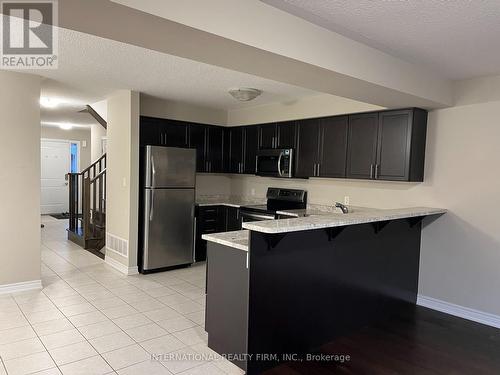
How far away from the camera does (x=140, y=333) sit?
120 inches

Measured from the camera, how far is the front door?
31.4 feet

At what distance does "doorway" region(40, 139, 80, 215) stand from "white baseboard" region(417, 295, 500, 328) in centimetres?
939

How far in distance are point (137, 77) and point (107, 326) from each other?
8.48ft

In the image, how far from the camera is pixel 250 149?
18.2 ft

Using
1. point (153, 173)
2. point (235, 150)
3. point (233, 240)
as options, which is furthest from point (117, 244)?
point (233, 240)

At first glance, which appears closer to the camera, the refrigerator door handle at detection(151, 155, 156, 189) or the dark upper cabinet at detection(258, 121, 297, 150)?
the refrigerator door handle at detection(151, 155, 156, 189)

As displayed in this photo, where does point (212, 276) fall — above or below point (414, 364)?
above

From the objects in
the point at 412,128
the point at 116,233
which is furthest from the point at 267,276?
the point at 116,233

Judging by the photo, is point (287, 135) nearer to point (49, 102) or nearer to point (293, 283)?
point (293, 283)

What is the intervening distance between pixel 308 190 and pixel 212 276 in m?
2.59

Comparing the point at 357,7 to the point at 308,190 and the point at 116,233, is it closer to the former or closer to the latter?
the point at 308,190

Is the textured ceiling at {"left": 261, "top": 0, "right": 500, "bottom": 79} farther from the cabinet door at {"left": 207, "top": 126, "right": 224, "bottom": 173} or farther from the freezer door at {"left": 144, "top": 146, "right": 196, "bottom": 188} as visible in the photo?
the cabinet door at {"left": 207, "top": 126, "right": 224, "bottom": 173}

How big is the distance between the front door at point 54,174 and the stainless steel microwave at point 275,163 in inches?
276

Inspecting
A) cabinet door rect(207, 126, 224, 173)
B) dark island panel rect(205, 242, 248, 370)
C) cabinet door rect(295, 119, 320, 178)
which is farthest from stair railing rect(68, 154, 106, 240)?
dark island panel rect(205, 242, 248, 370)
